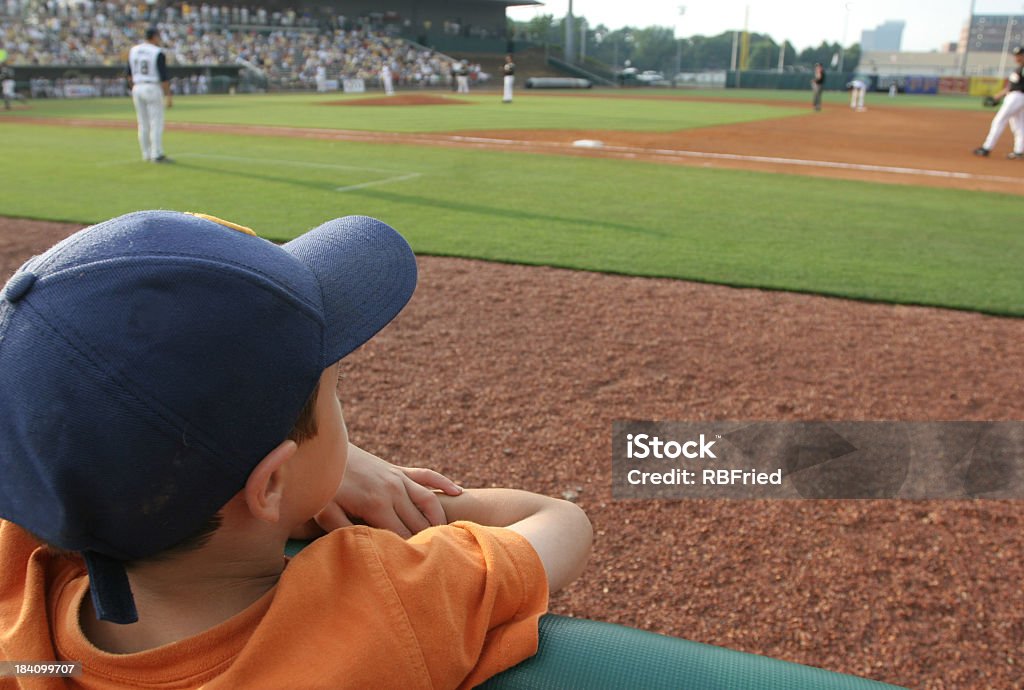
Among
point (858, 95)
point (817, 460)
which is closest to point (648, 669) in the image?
point (817, 460)

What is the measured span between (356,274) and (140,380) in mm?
352

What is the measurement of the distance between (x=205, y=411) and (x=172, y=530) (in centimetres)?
17

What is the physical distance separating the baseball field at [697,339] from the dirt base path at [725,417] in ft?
0.04

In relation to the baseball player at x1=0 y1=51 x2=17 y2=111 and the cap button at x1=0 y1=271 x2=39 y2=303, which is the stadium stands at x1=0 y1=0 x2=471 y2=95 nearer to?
the baseball player at x1=0 y1=51 x2=17 y2=111

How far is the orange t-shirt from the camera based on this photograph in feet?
3.07

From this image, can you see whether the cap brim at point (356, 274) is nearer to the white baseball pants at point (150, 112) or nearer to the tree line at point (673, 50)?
the white baseball pants at point (150, 112)

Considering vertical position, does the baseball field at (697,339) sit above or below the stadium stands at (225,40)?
below

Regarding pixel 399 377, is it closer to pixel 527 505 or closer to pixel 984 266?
pixel 527 505

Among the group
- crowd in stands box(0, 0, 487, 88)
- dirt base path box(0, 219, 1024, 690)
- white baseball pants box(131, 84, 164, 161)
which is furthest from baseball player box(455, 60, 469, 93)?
Result: dirt base path box(0, 219, 1024, 690)

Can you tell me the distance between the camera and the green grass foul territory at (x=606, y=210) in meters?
6.27

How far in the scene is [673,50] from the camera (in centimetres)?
9862

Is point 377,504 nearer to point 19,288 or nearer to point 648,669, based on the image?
point 648,669

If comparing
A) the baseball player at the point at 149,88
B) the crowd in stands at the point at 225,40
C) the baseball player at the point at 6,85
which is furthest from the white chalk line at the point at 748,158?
the crowd in stands at the point at 225,40

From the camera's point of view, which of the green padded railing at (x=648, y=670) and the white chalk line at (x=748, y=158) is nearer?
the green padded railing at (x=648, y=670)
